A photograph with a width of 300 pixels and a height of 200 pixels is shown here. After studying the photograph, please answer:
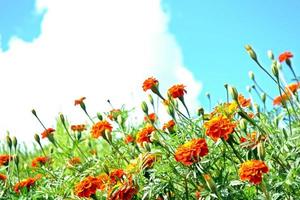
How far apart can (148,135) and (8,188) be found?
94 cm

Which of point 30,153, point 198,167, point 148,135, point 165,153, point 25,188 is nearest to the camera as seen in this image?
point 198,167

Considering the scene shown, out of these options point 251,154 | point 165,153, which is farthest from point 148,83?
point 251,154

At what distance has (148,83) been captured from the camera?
3.04 m

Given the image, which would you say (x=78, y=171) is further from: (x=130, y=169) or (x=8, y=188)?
(x=130, y=169)

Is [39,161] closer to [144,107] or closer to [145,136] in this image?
[144,107]

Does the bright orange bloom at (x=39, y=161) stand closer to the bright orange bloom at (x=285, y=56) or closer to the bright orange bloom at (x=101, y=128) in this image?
the bright orange bloom at (x=101, y=128)

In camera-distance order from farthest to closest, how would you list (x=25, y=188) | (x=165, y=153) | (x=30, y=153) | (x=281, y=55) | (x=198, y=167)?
(x=30, y=153) → (x=281, y=55) → (x=25, y=188) → (x=165, y=153) → (x=198, y=167)

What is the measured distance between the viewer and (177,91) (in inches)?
118

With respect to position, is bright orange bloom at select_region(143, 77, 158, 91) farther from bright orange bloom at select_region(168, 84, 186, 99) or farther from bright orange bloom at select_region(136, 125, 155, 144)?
bright orange bloom at select_region(136, 125, 155, 144)

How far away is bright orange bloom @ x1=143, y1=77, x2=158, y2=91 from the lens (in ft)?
9.96

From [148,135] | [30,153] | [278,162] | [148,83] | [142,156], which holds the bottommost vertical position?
[278,162]

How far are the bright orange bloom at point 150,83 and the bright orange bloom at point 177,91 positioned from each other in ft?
0.28

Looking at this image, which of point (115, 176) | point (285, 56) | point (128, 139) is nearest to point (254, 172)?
point (115, 176)

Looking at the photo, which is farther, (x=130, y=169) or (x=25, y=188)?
(x=25, y=188)
